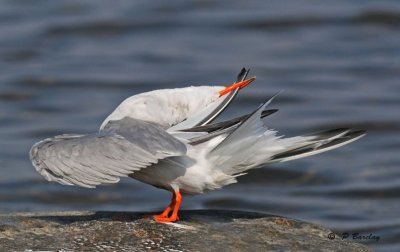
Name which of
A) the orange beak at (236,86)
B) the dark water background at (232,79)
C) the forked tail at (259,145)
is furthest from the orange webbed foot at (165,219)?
the dark water background at (232,79)

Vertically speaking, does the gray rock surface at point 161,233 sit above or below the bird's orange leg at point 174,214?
below

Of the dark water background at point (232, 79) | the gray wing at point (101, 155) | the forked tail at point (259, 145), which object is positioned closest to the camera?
the gray wing at point (101, 155)

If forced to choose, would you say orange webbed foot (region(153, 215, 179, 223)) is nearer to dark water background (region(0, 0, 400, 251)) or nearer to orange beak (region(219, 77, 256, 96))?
orange beak (region(219, 77, 256, 96))

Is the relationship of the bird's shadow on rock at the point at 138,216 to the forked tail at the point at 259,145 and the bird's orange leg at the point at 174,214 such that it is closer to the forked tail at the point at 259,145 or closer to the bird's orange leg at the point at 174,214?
Answer: the bird's orange leg at the point at 174,214

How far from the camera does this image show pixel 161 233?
15.8ft

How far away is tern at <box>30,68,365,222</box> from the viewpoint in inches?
192

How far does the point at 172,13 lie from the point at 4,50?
2.27m

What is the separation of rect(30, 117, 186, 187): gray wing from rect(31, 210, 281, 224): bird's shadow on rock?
12.9 inches

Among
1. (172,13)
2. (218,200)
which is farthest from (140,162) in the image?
(172,13)

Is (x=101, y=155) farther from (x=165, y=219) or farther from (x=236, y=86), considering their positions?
(x=236, y=86)

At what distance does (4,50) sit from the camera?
37.8 feet

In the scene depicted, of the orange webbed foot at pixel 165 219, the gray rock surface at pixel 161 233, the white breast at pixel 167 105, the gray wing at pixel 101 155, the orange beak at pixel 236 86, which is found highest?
the orange beak at pixel 236 86

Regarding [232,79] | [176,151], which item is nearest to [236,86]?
[176,151]

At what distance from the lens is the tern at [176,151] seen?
→ 192 inches
